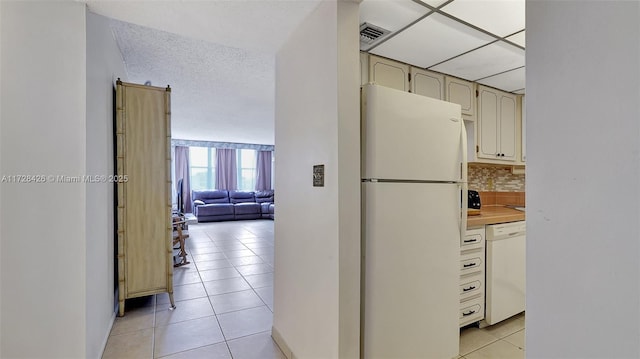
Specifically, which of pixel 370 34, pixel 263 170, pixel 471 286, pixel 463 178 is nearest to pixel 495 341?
pixel 471 286

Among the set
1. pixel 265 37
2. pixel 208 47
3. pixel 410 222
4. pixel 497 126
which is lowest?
pixel 410 222

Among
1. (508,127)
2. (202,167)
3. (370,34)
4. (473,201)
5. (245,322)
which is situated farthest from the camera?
(202,167)

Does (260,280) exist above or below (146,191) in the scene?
below

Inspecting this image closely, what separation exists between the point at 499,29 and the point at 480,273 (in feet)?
5.66

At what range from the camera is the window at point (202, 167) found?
950 cm

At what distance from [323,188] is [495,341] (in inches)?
70.9

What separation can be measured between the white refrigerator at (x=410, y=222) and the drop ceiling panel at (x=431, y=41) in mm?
523

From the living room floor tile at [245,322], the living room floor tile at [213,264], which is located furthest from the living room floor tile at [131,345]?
the living room floor tile at [213,264]

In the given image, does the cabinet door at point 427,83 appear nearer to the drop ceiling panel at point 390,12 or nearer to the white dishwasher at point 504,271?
the drop ceiling panel at point 390,12

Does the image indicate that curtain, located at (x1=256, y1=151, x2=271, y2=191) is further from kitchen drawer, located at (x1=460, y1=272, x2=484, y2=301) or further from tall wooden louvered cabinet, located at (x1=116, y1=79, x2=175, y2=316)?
kitchen drawer, located at (x1=460, y1=272, x2=484, y2=301)

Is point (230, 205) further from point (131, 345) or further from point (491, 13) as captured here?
point (491, 13)

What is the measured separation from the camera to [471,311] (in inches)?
87.7

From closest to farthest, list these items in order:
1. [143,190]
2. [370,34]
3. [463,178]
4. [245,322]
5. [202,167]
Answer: [463,178] → [370,34] → [245,322] → [143,190] → [202,167]

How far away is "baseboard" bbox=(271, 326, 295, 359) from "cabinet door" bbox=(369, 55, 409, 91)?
202cm
